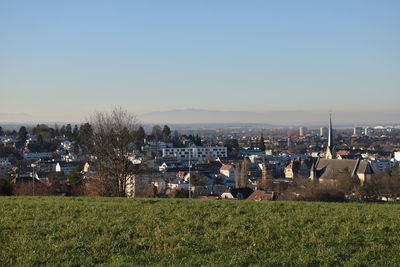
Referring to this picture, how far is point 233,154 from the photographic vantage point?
126 m

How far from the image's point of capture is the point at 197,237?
8.30m

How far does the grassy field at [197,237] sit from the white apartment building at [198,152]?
110m

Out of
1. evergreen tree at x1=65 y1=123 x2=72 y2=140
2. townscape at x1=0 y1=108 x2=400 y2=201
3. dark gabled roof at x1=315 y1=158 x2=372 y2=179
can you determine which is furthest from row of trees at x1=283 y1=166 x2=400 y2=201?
evergreen tree at x1=65 y1=123 x2=72 y2=140

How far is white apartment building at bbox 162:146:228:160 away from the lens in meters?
124

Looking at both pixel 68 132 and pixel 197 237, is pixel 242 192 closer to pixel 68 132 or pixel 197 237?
pixel 197 237

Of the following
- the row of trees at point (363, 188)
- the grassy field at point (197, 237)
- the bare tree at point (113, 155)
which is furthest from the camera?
the row of trees at point (363, 188)

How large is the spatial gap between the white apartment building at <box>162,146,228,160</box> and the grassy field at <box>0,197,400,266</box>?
11027 centimetres

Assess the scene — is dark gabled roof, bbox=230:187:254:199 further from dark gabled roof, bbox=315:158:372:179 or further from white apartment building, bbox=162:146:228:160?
white apartment building, bbox=162:146:228:160

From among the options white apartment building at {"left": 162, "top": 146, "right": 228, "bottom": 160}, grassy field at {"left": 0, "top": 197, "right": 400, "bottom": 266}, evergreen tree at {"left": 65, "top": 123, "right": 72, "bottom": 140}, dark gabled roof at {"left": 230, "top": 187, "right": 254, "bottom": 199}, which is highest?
grassy field at {"left": 0, "top": 197, "right": 400, "bottom": 266}

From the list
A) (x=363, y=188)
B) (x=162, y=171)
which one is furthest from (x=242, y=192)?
(x=162, y=171)

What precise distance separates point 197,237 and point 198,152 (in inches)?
4734

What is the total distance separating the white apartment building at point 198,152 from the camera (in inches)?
4862

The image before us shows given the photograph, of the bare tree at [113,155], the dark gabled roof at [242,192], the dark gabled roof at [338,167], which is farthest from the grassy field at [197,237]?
the dark gabled roof at [338,167]

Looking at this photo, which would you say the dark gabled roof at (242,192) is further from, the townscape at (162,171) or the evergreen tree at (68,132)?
the evergreen tree at (68,132)
